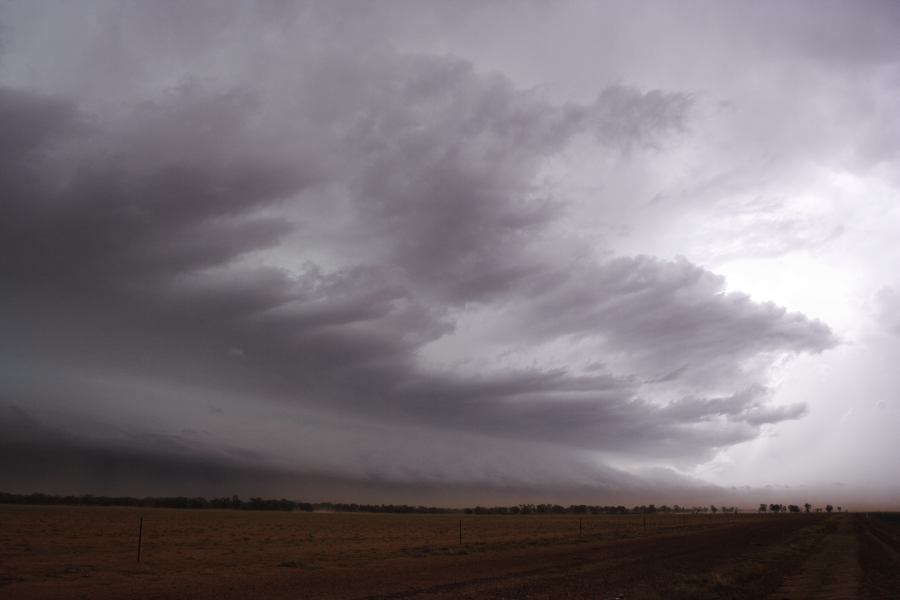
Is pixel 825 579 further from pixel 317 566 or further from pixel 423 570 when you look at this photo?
pixel 317 566

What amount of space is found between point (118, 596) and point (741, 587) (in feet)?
80.9

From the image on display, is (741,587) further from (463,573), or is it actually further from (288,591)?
(288,591)

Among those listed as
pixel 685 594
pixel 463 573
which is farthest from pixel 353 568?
pixel 685 594

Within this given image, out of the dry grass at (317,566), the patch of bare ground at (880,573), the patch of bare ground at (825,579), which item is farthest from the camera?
the patch of bare ground at (880,573)

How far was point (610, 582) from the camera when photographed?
27.8 meters

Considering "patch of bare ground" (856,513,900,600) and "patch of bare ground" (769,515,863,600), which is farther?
"patch of bare ground" (856,513,900,600)

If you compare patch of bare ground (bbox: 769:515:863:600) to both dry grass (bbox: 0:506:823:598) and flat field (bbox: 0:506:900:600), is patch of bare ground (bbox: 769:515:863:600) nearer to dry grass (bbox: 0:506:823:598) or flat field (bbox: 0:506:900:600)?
flat field (bbox: 0:506:900:600)

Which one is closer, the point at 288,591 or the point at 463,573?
the point at 288,591

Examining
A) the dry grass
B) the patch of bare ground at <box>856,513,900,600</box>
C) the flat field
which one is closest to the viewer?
the flat field

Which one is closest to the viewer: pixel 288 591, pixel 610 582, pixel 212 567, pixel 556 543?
pixel 288 591

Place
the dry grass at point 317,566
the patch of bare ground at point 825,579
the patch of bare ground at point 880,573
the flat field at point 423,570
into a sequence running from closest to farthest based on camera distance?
the flat field at point 423,570 → the dry grass at point 317,566 → the patch of bare ground at point 825,579 → the patch of bare ground at point 880,573

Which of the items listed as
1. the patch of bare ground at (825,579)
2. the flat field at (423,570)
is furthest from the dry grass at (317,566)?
the patch of bare ground at (825,579)

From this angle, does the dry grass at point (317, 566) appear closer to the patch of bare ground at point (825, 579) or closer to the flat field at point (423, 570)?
the flat field at point (423, 570)

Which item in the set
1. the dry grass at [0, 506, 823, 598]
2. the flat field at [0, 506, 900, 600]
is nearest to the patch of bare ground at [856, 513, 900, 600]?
the flat field at [0, 506, 900, 600]
